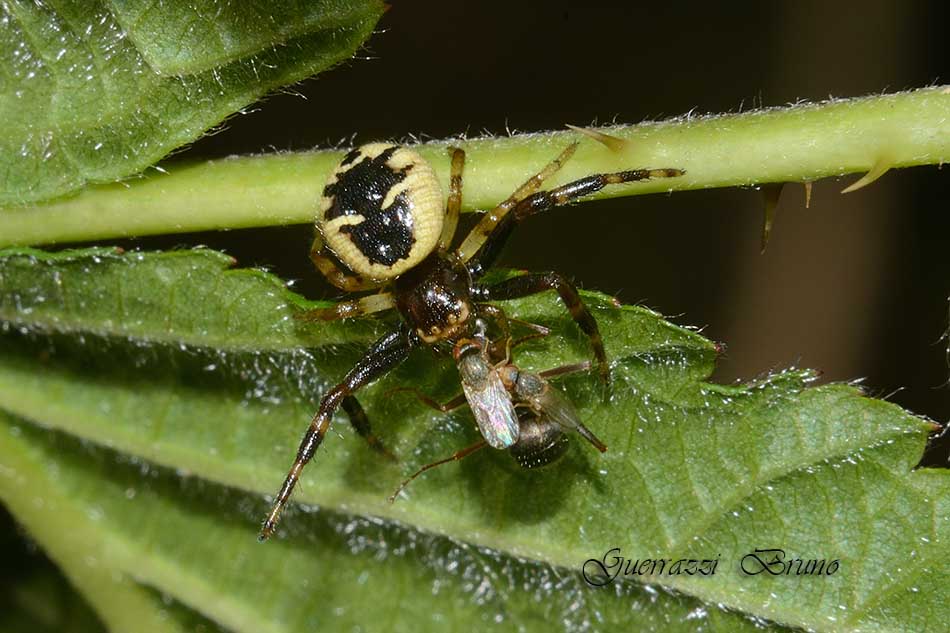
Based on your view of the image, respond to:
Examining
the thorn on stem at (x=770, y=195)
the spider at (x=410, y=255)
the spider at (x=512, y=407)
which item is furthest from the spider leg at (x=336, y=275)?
the thorn on stem at (x=770, y=195)

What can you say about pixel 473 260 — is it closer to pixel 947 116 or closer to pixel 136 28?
pixel 136 28

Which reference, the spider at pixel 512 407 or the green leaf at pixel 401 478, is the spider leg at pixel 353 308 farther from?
the spider at pixel 512 407

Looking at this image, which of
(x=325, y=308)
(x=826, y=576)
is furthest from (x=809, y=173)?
(x=325, y=308)

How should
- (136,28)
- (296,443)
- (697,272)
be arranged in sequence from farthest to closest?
(697,272) < (296,443) < (136,28)

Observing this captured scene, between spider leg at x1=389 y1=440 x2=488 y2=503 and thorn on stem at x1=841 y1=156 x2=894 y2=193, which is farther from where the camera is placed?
spider leg at x1=389 y1=440 x2=488 y2=503

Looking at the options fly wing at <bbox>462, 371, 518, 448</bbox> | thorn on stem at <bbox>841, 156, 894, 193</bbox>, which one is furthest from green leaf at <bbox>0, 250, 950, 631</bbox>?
thorn on stem at <bbox>841, 156, 894, 193</bbox>

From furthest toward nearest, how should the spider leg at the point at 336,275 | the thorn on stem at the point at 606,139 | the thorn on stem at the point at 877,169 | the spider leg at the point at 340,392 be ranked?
the spider leg at the point at 336,275 → the spider leg at the point at 340,392 → the thorn on stem at the point at 606,139 → the thorn on stem at the point at 877,169

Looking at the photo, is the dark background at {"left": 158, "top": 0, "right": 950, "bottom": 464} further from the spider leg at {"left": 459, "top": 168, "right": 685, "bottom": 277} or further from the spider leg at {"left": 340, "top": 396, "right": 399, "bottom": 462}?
the spider leg at {"left": 340, "top": 396, "right": 399, "bottom": 462}
